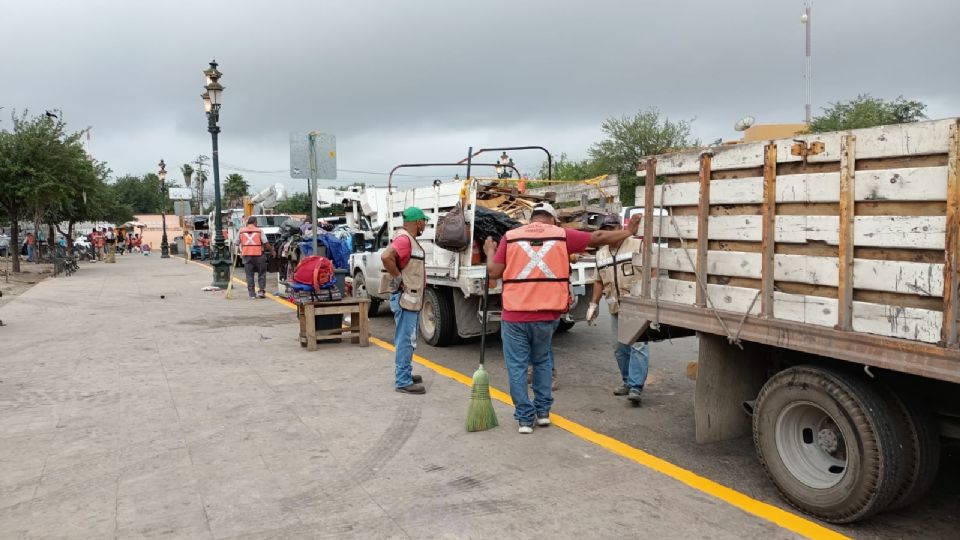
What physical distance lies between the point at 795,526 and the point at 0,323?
477 inches

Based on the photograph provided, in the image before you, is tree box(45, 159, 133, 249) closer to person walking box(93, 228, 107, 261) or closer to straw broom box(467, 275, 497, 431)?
person walking box(93, 228, 107, 261)

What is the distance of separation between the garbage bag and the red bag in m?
2.32

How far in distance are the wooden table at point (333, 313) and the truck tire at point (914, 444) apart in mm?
6741

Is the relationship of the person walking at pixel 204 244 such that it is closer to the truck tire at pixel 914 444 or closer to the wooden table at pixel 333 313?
the wooden table at pixel 333 313

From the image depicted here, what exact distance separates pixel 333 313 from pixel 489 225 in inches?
98.7

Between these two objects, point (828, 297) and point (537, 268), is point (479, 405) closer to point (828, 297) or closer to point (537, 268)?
point (537, 268)

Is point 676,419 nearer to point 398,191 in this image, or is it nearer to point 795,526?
point 795,526

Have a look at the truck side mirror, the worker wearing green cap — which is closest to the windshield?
the truck side mirror

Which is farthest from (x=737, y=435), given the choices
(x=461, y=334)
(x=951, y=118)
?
(x=461, y=334)

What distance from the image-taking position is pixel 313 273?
9023mm

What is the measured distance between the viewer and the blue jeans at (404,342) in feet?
21.5

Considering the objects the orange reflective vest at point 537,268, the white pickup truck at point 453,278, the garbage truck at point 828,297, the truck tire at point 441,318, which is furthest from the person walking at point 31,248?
the garbage truck at point 828,297

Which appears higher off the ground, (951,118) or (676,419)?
(951,118)

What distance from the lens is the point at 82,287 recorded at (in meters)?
18.3
